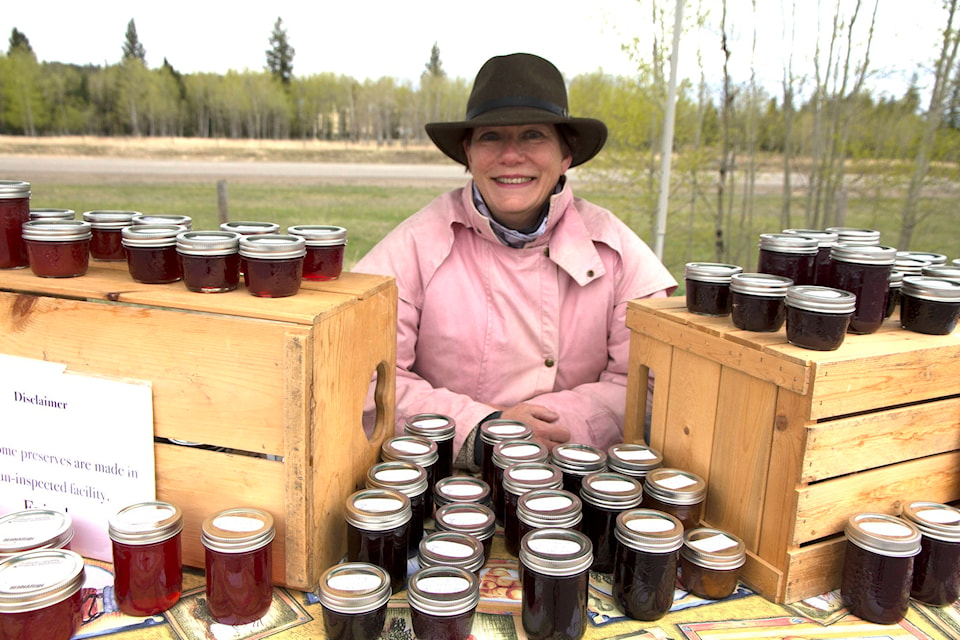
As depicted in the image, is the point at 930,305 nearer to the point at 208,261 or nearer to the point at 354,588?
the point at 354,588

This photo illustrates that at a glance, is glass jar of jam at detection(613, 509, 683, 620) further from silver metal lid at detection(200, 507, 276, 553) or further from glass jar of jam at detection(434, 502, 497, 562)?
silver metal lid at detection(200, 507, 276, 553)

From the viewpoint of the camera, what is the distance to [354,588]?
43.9 inches

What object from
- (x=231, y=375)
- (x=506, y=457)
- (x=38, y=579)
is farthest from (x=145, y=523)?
(x=506, y=457)

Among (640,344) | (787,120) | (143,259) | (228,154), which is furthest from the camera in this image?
(228,154)

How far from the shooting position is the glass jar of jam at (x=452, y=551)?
46.9 inches

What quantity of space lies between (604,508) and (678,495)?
15 centimetres

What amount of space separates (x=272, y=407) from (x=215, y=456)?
159mm

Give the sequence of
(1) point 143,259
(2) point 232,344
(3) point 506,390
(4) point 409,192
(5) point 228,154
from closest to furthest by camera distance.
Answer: (2) point 232,344
(1) point 143,259
(3) point 506,390
(4) point 409,192
(5) point 228,154

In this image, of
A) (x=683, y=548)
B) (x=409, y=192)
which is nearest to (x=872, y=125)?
(x=683, y=548)

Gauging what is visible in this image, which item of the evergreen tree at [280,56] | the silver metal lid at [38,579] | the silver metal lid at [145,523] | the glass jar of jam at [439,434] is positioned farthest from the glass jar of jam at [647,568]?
the evergreen tree at [280,56]

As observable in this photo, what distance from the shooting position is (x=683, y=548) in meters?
1.30

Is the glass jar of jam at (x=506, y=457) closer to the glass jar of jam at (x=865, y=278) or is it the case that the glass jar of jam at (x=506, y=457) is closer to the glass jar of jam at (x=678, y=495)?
the glass jar of jam at (x=678, y=495)

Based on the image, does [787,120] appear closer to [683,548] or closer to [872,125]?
[872,125]

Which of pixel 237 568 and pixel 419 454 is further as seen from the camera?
pixel 419 454
